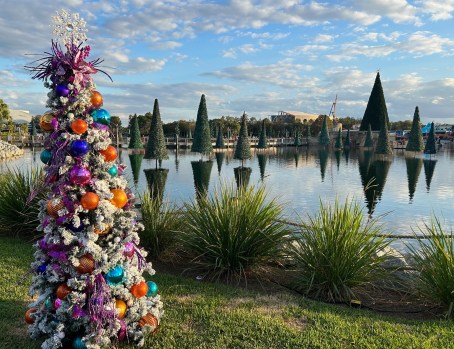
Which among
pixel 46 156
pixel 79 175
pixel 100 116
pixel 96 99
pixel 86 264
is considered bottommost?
pixel 86 264

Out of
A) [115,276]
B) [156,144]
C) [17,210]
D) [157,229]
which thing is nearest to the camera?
[115,276]

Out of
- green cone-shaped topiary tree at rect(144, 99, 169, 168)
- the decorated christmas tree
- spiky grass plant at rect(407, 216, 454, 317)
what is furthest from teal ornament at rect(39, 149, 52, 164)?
green cone-shaped topiary tree at rect(144, 99, 169, 168)

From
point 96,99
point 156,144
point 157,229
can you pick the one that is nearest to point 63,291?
point 96,99

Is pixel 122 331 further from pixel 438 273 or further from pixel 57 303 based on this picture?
pixel 438 273

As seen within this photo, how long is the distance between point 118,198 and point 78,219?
14.3 inches

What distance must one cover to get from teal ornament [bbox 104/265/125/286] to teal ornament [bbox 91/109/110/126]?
1159 mm

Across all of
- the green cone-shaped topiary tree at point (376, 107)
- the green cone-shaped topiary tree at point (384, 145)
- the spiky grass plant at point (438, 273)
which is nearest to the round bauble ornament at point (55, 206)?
the spiky grass plant at point (438, 273)

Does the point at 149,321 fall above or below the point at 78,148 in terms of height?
below

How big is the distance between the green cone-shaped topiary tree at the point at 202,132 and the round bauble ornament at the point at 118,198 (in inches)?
1031

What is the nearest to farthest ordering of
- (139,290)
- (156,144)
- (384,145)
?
(139,290), (156,144), (384,145)

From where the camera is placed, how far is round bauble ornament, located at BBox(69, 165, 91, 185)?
9.96 feet

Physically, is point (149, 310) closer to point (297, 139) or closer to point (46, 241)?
point (46, 241)

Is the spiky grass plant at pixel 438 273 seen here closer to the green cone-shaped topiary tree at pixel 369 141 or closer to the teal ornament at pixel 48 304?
the teal ornament at pixel 48 304

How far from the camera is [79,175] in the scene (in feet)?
9.96
